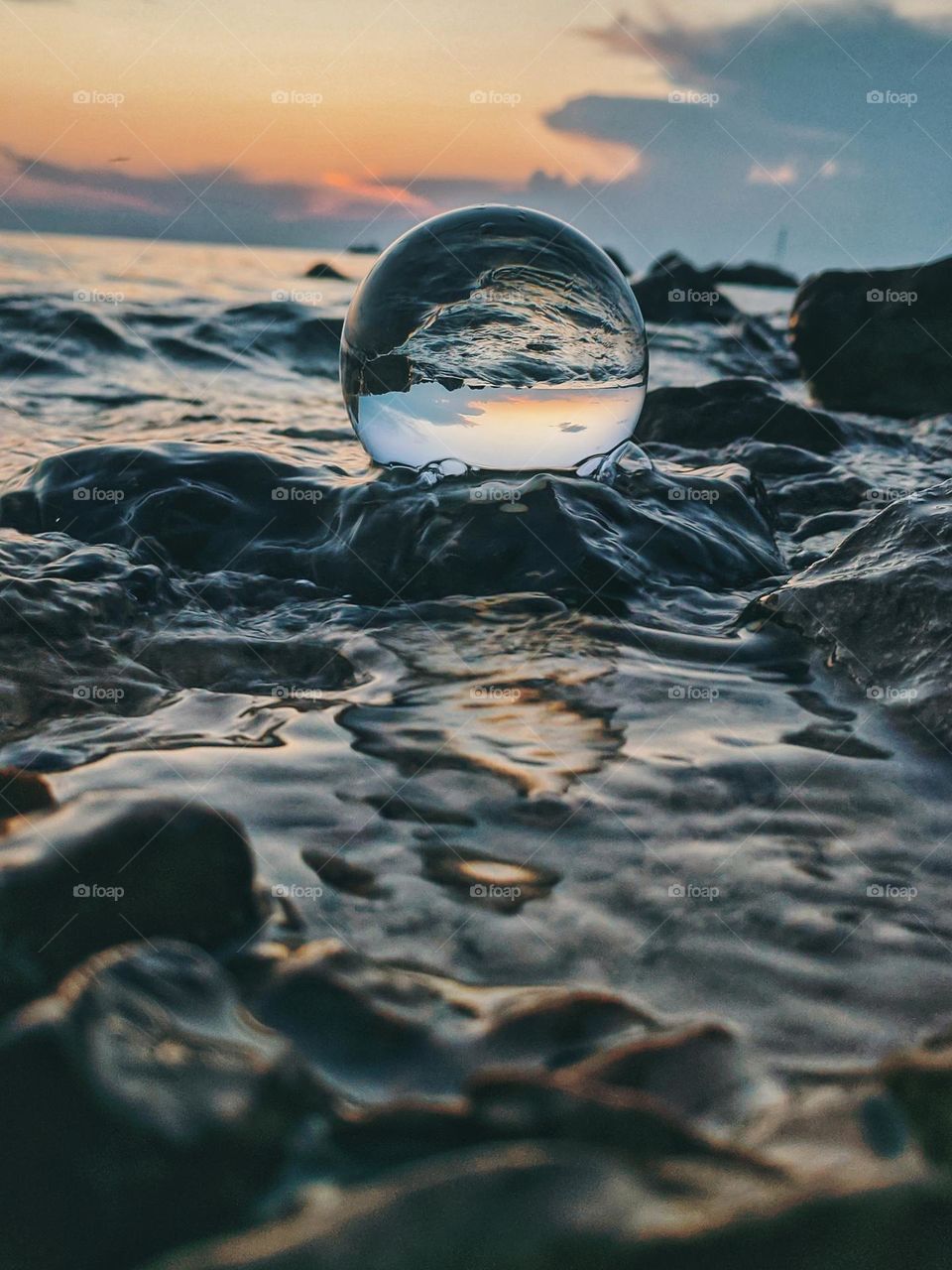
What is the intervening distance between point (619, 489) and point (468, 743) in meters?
2.14

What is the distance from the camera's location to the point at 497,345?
405cm

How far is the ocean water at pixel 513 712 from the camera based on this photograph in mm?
1714

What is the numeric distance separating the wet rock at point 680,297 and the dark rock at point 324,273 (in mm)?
5208

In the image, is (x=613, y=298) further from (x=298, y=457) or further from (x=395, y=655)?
(x=395, y=655)

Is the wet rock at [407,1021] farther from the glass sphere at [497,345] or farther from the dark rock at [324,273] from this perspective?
the dark rock at [324,273]

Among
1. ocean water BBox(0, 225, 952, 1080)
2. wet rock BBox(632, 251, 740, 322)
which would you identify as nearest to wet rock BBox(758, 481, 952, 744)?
ocean water BBox(0, 225, 952, 1080)

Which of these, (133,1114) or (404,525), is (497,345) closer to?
(404,525)

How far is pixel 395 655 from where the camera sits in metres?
2.96

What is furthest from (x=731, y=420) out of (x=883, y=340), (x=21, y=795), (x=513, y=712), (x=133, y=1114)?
(x=133, y=1114)

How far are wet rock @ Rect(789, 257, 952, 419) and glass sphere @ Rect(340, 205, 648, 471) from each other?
378cm

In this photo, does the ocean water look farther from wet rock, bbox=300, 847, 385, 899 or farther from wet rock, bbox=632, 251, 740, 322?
wet rock, bbox=632, 251, 740, 322

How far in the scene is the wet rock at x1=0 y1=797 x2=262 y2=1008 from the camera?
Answer: 162 centimetres

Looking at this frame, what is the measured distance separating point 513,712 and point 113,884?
108 cm

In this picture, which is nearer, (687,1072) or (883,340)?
(687,1072)
